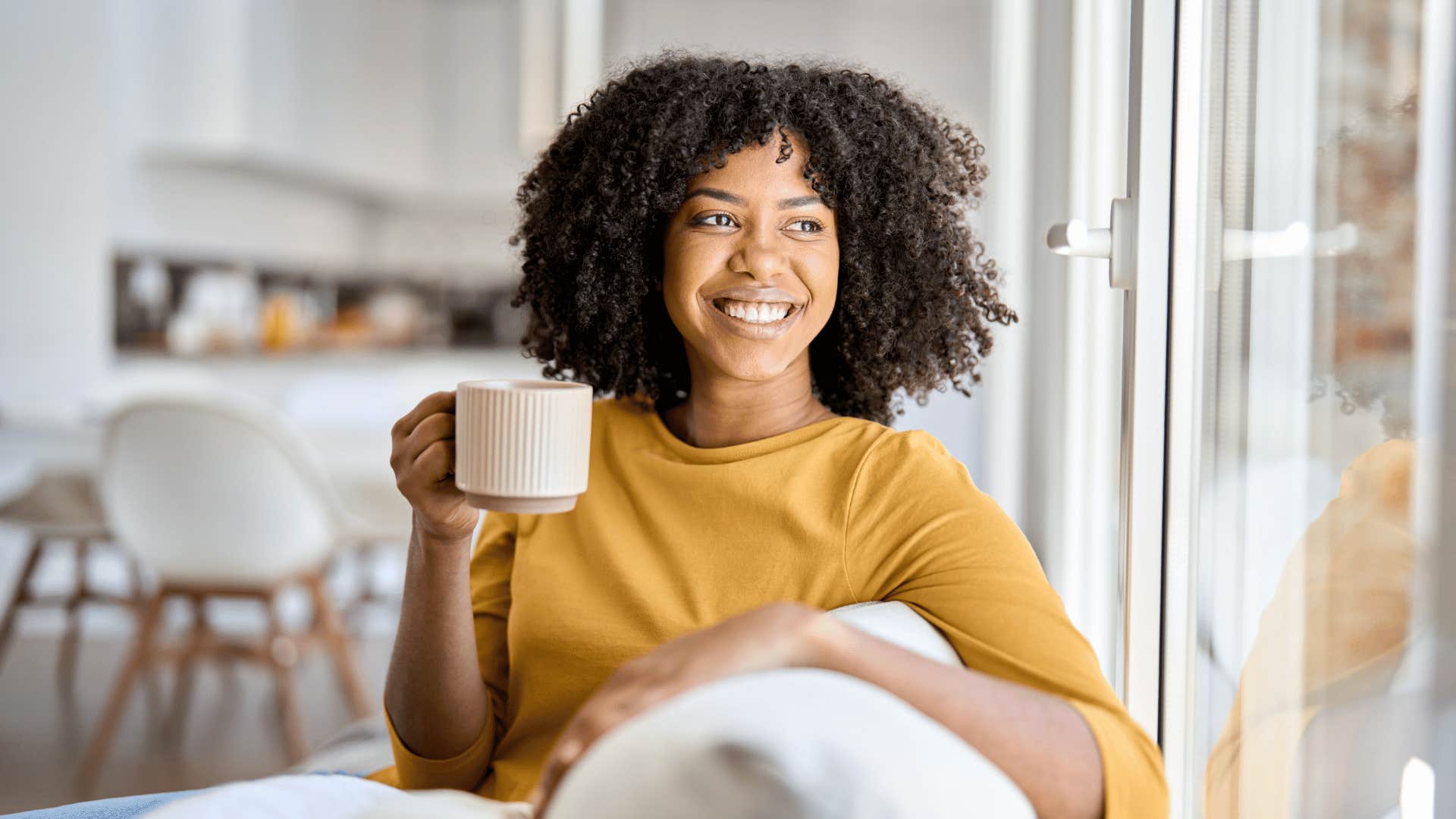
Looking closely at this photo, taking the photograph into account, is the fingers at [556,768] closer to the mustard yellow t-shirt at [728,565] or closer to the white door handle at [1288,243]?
the mustard yellow t-shirt at [728,565]

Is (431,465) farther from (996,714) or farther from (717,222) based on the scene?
(996,714)

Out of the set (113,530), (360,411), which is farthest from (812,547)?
(360,411)

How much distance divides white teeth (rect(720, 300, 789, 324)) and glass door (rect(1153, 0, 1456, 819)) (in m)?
0.30

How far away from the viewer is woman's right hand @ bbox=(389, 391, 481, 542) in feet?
2.86

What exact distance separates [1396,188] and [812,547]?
17.7 inches

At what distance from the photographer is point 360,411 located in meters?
3.86

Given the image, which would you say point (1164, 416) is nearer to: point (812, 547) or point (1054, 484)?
point (812, 547)

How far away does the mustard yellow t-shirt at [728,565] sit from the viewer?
2.58ft

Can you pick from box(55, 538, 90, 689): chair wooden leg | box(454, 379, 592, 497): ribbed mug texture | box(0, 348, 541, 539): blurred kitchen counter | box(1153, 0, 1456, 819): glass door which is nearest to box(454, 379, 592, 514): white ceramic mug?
box(454, 379, 592, 497): ribbed mug texture

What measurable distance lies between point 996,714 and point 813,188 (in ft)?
1.52

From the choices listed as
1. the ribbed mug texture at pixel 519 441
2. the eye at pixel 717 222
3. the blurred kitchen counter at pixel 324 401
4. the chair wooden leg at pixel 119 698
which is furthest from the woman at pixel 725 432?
the chair wooden leg at pixel 119 698

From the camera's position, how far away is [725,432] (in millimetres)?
1012

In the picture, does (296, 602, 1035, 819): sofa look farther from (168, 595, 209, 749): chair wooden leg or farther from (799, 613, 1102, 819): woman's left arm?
(168, 595, 209, 749): chair wooden leg

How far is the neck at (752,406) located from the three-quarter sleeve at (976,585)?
11 cm
